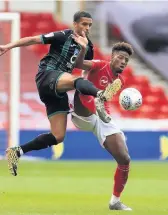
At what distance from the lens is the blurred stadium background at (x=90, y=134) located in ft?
35.4

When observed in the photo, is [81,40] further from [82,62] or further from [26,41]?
[26,41]

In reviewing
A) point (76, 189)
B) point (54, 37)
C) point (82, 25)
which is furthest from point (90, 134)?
point (82, 25)

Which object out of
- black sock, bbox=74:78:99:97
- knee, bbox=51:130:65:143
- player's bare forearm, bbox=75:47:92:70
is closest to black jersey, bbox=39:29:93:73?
player's bare forearm, bbox=75:47:92:70

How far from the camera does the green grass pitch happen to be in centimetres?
924

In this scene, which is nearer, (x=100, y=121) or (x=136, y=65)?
(x=100, y=121)

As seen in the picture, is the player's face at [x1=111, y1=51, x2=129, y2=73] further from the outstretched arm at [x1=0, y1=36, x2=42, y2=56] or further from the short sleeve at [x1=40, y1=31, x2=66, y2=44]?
the outstretched arm at [x1=0, y1=36, x2=42, y2=56]

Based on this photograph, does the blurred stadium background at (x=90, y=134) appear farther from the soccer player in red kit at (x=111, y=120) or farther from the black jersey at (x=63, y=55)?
the black jersey at (x=63, y=55)

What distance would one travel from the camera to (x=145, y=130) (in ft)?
62.7

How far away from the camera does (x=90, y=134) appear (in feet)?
61.5

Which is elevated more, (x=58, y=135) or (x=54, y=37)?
(x=54, y=37)

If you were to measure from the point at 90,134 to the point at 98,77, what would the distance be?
30.6 feet

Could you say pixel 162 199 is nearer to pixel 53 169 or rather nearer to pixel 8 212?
pixel 8 212

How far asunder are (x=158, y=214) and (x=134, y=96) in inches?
49.4

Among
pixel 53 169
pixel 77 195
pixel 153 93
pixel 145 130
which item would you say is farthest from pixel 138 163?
pixel 77 195
